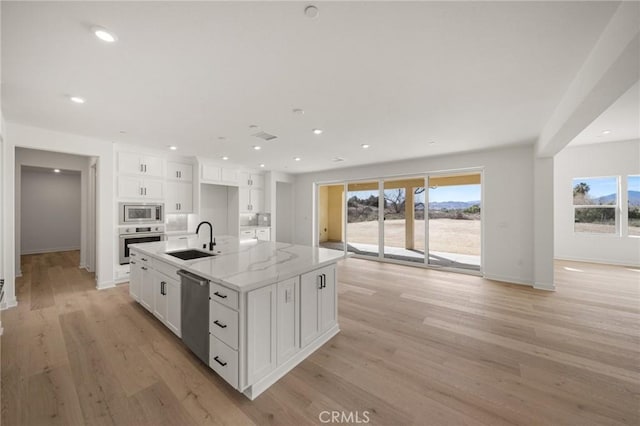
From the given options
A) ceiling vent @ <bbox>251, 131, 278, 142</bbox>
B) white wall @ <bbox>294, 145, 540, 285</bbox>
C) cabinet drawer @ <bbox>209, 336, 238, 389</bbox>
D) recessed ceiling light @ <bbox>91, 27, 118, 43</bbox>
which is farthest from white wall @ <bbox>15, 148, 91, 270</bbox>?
white wall @ <bbox>294, 145, 540, 285</bbox>

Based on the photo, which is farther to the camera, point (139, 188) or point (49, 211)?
point (49, 211)

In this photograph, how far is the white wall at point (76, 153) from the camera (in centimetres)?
334

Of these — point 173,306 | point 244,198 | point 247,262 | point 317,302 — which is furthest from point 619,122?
point 244,198

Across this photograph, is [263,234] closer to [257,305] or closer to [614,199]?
[257,305]

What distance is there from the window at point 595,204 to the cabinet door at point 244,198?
8.24 metres

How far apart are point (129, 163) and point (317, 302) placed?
4492 mm

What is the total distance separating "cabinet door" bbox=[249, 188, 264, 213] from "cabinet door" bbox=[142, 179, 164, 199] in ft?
7.61

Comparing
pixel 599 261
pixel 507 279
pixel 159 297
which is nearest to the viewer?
pixel 159 297

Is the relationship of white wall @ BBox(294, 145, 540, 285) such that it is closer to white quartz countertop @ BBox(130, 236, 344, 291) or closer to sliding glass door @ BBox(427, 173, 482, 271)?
sliding glass door @ BBox(427, 173, 482, 271)

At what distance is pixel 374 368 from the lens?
83.4 inches

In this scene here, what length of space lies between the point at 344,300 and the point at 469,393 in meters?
1.96

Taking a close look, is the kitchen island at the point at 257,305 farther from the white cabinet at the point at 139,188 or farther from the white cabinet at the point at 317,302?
the white cabinet at the point at 139,188

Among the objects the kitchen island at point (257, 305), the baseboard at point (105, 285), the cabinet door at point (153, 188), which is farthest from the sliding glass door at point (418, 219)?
the baseboard at point (105, 285)

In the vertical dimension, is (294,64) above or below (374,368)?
above
